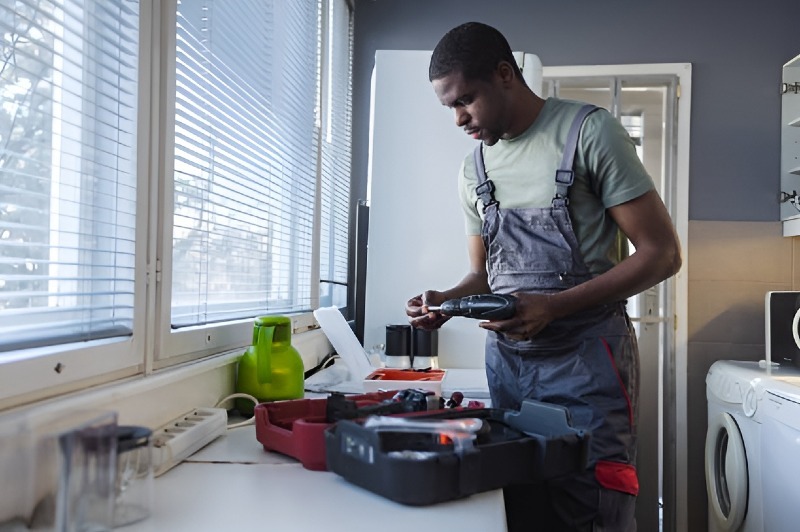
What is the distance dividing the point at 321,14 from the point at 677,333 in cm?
205

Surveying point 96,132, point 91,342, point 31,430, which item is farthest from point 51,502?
point 96,132

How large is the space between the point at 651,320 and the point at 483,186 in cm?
199

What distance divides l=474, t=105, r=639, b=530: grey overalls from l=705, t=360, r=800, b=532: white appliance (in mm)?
1134

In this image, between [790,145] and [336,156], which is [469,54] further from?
[790,145]

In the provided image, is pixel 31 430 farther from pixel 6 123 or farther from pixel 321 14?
→ pixel 321 14

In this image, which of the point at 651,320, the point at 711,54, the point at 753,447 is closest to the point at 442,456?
the point at 753,447

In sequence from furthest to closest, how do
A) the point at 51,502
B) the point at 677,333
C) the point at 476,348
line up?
the point at 677,333, the point at 476,348, the point at 51,502

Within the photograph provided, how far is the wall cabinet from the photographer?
3104 millimetres

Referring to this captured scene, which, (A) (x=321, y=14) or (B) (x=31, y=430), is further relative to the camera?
(A) (x=321, y=14)

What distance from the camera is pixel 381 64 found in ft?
8.79

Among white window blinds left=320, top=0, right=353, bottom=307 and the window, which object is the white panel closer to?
white window blinds left=320, top=0, right=353, bottom=307

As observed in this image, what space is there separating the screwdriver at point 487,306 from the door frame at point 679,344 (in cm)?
216

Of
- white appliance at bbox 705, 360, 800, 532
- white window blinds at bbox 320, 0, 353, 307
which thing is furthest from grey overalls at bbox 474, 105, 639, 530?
white window blinds at bbox 320, 0, 353, 307

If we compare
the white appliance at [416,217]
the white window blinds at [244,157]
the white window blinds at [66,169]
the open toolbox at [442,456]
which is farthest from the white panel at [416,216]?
the open toolbox at [442,456]
